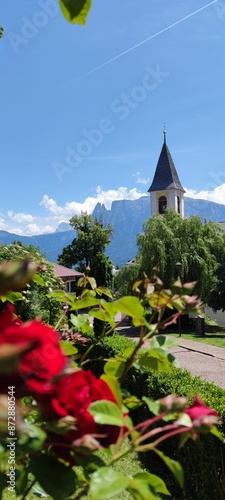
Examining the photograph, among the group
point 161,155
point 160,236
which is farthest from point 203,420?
point 161,155

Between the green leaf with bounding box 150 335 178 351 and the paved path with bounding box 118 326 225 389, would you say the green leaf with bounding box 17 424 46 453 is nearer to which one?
the green leaf with bounding box 150 335 178 351

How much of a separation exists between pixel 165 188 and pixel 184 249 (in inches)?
895

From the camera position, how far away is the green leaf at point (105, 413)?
0.42m

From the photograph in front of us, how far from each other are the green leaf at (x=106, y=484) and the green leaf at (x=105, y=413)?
0.16 ft

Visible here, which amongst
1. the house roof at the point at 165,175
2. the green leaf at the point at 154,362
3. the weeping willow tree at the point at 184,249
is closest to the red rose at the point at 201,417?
the green leaf at the point at 154,362

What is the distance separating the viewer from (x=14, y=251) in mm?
8219

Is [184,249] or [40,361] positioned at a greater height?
[184,249]

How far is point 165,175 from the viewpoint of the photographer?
137ft

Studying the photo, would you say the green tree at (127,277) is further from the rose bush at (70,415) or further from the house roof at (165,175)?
the house roof at (165,175)

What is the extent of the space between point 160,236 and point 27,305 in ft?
33.3

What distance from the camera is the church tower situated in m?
39.8

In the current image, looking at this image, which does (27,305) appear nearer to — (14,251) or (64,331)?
(14,251)

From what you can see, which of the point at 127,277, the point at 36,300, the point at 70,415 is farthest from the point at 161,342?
the point at 127,277

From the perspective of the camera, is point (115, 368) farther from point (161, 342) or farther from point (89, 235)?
point (89, 235)
